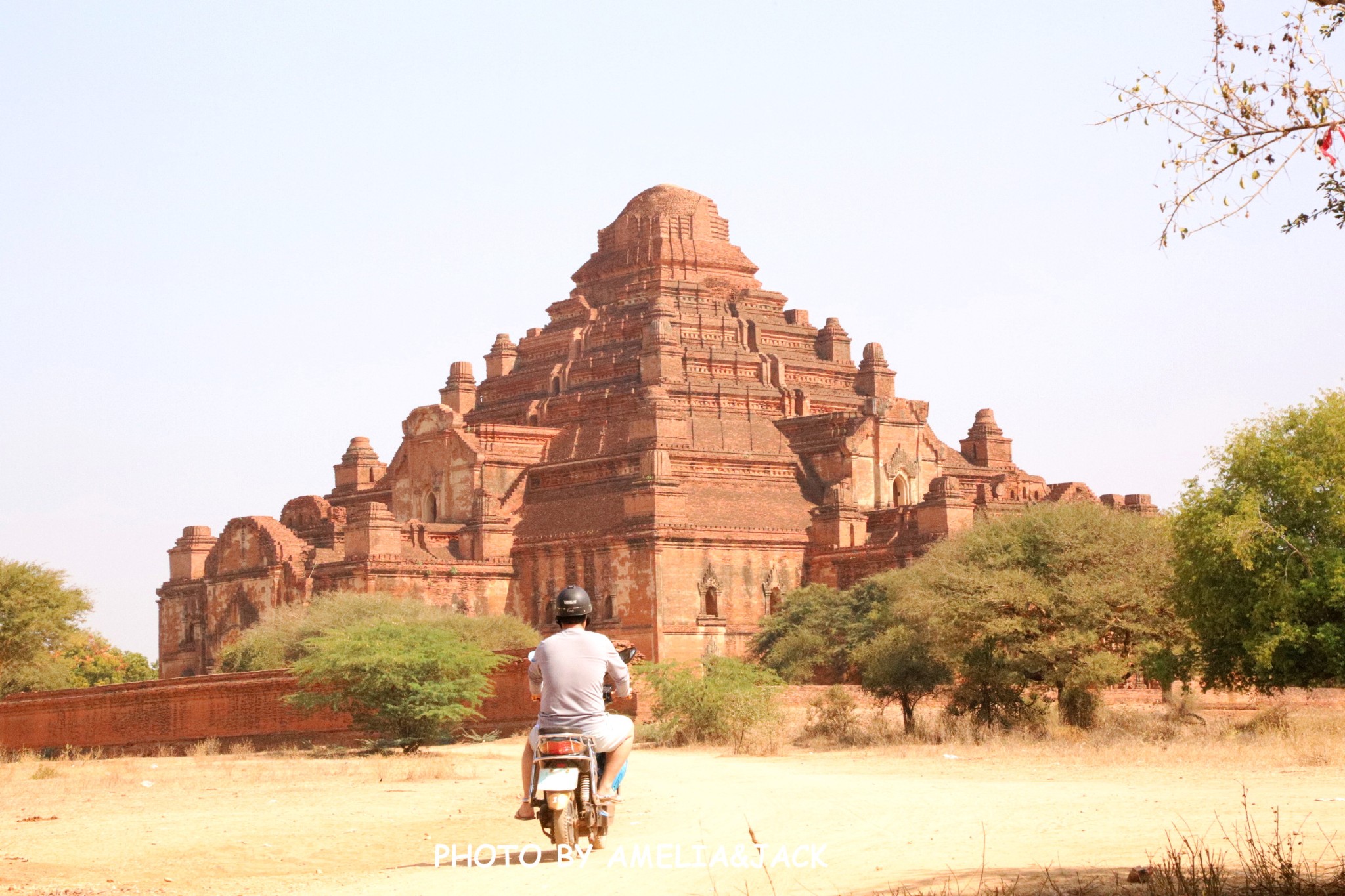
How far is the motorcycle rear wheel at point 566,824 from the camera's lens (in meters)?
11.1

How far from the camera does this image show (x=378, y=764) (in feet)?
87.7

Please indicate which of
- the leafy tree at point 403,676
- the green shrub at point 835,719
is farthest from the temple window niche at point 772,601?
the green shrub at point 835,719

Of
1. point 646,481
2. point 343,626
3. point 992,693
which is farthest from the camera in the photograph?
point 646,481

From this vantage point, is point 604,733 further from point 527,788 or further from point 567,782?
point 527,788

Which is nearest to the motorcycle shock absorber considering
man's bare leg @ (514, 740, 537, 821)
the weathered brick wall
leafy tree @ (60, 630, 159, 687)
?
man's bare leg @ (514, 740, 537, 821)

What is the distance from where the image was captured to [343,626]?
1604 inches

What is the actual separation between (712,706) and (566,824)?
18521 millimetres

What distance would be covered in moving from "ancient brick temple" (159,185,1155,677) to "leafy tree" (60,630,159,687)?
1555 centimetres

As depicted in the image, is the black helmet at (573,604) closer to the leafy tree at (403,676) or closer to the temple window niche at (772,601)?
the leafy tree at (403,676)

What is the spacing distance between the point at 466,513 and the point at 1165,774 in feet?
116

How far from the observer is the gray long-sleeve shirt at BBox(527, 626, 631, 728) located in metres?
11.2

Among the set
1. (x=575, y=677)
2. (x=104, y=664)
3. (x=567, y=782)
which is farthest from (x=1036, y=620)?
(x=104, y=664)

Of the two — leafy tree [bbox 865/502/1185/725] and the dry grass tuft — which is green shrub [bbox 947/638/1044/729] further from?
the dry grass tuft

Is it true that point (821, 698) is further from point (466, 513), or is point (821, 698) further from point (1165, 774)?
point (466, 513)
